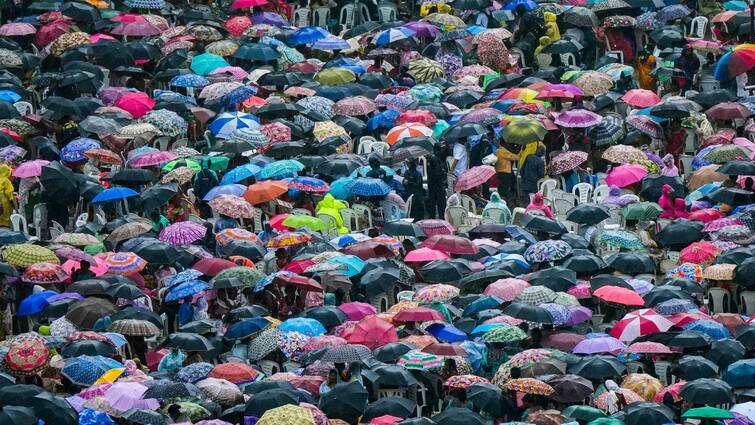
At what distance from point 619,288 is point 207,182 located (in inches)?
275

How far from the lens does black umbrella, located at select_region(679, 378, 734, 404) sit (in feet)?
75.6

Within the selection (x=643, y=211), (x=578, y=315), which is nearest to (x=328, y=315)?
(x=578, y=315)

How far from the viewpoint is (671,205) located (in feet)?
99.1

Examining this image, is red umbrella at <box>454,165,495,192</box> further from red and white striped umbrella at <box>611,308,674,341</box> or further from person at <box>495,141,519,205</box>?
red and white striped umbrella at <box>611,308,674,341</box>

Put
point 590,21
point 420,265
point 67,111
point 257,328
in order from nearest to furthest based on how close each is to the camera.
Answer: point 257,328, point 420,265, point 67,111, point 590,21

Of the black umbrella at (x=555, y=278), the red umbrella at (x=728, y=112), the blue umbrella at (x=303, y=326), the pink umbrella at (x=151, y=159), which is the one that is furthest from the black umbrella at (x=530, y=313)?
the red umbrella at (x=728, y=112)

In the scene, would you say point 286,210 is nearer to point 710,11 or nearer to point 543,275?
point 543,275

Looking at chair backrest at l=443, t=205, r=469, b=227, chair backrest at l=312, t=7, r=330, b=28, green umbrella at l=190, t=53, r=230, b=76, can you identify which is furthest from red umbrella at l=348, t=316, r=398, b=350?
chair backrest at l=312, t=7, r=330, b=28

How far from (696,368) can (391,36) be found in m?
Answer: 14.7

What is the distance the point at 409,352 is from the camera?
24.4 m

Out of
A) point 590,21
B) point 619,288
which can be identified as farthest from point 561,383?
point 590,21

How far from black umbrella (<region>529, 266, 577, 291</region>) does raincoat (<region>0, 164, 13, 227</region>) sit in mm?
7605

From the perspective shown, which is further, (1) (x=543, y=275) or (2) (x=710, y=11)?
(2) (x=710, y=11)

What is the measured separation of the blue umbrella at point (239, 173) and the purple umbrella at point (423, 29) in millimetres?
7635
